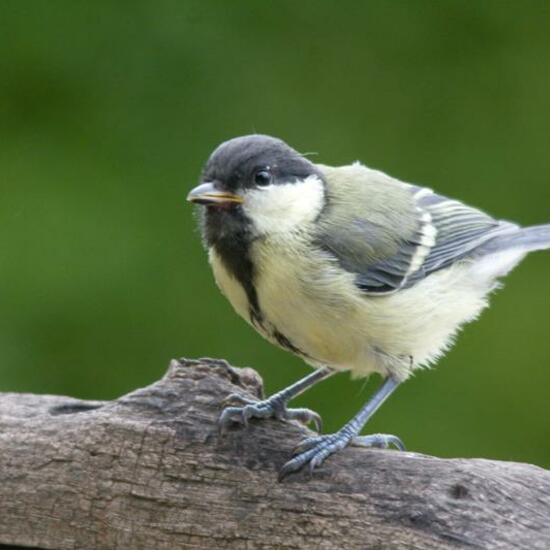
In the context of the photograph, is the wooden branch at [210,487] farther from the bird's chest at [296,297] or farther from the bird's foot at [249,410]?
the bird's chest at [296,297]

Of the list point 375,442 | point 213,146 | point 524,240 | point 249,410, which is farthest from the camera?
point 213,146

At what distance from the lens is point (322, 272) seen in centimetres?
229

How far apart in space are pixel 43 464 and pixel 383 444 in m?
0.61

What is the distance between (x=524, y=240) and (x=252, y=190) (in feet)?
2.48

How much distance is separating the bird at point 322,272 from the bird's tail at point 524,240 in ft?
0.69

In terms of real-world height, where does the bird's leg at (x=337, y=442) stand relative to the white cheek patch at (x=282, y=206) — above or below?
below

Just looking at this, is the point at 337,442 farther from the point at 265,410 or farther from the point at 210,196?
the point at 210,196

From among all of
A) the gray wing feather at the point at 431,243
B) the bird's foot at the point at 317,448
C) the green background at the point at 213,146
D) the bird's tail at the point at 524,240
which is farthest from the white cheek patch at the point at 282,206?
the green background at the point at 213,146

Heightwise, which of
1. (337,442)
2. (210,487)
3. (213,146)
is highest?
(213,146)

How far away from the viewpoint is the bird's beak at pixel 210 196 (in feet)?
7.22

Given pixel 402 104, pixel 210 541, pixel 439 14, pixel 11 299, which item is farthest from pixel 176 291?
pixel 210 541

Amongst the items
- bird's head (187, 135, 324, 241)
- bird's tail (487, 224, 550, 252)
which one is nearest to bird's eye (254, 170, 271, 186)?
bird's head (187, 135, 324, 241)

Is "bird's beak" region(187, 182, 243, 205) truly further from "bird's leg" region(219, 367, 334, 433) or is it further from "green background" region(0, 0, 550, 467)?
"green background" region(0, 0, 550, 467)

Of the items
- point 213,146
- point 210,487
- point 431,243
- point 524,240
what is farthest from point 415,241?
point 213,146
